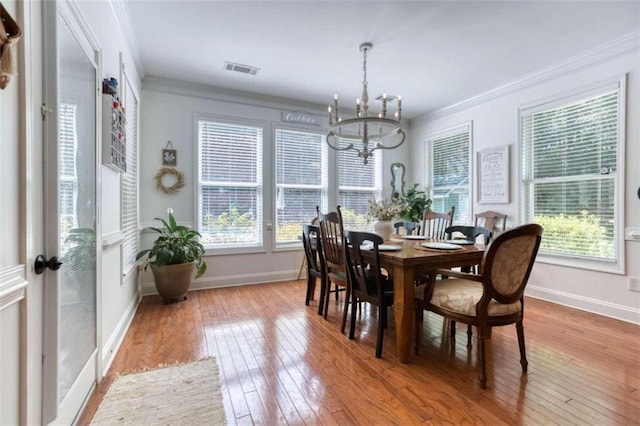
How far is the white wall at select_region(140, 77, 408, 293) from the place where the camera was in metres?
3.89

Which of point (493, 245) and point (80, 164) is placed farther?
point (493, 245)

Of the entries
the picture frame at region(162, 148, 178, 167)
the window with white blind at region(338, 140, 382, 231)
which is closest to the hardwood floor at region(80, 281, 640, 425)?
the picture frame at region(162, 148, 178, 167)

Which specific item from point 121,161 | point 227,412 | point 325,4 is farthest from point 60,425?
point 325,4

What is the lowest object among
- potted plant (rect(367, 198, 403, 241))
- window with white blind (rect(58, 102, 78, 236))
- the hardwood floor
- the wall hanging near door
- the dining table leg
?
the hardwood floor

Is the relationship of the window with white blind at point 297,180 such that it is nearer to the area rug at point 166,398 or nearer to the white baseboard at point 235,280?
the white baseboard at point 235,280

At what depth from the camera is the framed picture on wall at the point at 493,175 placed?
4.08 metres

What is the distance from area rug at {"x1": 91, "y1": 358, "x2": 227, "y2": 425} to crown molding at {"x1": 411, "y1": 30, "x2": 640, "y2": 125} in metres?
4.53

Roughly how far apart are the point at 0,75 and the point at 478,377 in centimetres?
267

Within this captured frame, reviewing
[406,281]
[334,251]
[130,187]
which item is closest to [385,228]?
[334,251]

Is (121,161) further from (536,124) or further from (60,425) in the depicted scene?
(536,124)

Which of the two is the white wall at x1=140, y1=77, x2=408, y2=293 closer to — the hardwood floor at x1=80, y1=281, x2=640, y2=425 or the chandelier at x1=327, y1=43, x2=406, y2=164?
the hardwood floor at x1=80, y1=281, x2=640, y2=425

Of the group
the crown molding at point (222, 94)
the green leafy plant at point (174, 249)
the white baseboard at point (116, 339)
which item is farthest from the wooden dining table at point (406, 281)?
the crown molding at point (222, 94)

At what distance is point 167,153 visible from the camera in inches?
157

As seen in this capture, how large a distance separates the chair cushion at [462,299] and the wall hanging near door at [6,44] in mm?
2347
